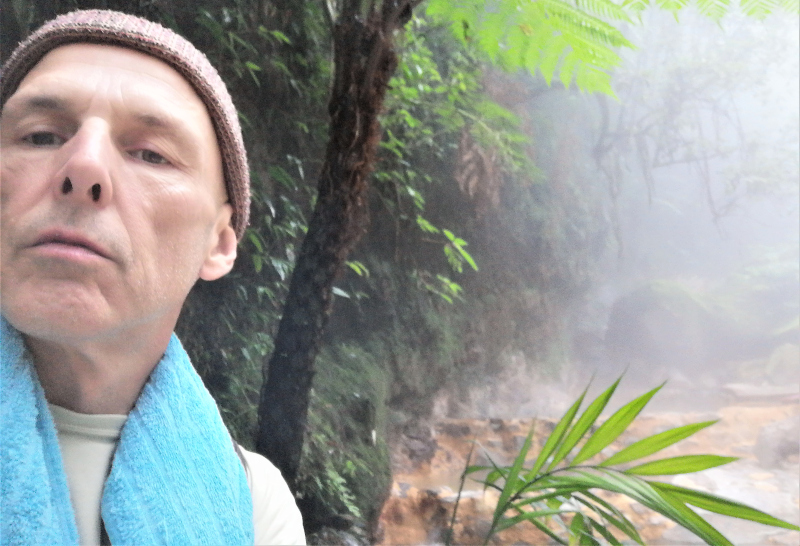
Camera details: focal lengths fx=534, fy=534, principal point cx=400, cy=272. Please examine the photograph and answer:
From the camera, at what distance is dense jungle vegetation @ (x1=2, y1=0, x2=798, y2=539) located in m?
1.08

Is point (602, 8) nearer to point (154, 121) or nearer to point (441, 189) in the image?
point (441, 189)

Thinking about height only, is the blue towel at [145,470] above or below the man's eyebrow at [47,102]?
below

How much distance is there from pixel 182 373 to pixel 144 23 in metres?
0.40

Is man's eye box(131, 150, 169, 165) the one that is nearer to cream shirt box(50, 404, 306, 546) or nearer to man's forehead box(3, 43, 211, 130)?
man's forehead box(3, 43, 211, 130)

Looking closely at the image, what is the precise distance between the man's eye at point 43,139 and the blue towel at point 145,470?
0.18 meters

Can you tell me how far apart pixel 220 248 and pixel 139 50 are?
0.77 feet

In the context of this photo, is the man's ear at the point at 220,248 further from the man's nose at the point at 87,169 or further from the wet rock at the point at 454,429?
the wet rock at the point at 454,429

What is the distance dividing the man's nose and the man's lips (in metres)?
0.04

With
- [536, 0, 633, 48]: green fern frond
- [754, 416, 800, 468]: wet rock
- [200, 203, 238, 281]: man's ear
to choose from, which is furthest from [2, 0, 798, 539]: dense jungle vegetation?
[200, 203, 238, 281]: man's ear

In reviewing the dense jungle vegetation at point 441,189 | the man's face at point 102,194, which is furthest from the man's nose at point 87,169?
the dense jungle vegetation at point 441,189

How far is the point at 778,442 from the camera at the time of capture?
1.18m

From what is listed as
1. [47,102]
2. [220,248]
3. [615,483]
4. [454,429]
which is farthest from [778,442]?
[47,102]

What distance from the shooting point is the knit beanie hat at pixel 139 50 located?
564 millimetres

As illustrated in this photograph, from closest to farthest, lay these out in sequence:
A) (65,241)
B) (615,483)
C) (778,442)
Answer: (65,241) < (615,483) < (778,442)
